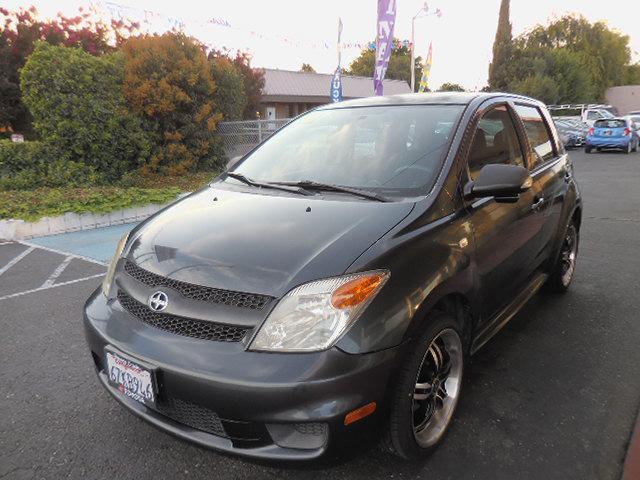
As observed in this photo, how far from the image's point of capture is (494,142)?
309 cm

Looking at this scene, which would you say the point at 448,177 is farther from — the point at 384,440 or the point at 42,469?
the point at 42,469

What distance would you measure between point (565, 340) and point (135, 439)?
2.94m

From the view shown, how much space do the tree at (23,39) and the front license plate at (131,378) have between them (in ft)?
52.6

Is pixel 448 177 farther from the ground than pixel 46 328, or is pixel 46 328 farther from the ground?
pixel 448 177

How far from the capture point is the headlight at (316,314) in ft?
6.08

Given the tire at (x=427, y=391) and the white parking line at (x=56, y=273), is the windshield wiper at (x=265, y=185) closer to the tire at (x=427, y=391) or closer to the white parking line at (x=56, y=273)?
the tire at (x=427, y=391)

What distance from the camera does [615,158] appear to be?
18.7 m

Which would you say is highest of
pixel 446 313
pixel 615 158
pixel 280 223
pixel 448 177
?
pixel 448 177

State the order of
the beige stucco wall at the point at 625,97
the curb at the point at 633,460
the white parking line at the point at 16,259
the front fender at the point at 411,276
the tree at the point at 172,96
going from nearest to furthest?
the front fender at the point at 411,276 → the curb at the point at 633,460 → the white parking line at the point at 16,259 → the tree at the point at 172,96 → the beige stucco wall at the point at 625,97

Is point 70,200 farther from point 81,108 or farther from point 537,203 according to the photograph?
point 537,203

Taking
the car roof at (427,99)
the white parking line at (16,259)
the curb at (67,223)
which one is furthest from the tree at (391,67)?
the car roof at (427,99)

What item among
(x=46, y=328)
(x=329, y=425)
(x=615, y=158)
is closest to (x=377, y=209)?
(x=329, y=425)

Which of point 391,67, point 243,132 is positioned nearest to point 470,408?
point 243,132

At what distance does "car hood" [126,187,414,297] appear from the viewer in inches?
78.6
